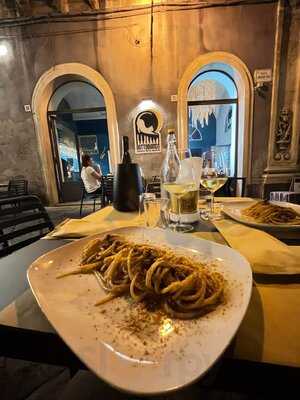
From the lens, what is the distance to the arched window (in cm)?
439

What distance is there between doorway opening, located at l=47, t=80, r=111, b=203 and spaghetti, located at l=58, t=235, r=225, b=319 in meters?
4.34

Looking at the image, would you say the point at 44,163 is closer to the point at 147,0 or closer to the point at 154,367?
the point at 147,0

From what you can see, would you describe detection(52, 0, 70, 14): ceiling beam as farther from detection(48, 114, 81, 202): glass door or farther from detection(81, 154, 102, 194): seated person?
detection(81, 154, 102, 194): seated person

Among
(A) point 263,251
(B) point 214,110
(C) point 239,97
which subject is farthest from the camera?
(B) point 214,110

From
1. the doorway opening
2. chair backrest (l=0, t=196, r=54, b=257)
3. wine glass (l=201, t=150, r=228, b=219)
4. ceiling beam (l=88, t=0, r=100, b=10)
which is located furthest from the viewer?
Result: the doorway opening

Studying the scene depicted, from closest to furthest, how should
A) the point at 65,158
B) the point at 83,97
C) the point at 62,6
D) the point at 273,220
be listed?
1. the point at 273,220
2. the point at 62,6
3. the point at 65,158
4. the point at 83,97

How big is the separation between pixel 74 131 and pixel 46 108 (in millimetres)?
1924

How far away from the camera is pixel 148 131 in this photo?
13.9ft

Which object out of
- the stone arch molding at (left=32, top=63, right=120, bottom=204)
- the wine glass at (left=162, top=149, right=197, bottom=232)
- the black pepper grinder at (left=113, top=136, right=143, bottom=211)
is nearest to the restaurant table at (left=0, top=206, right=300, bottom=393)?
the wine glass at (left=162, top=149, right=197, bottom=232)

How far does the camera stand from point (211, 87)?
479cm

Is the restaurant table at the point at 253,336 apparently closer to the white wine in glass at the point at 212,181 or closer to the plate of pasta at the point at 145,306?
the plate of pasta at the point at 145,306

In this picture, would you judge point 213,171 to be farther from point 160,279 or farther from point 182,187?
point 160,279

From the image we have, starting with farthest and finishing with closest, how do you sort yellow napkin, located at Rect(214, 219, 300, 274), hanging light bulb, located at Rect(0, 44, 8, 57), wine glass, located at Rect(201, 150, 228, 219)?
hanging light bulb, located at Rect(0, 44, 8, 57)
wine glass, located at Rect(201, 150, 228, 219)
yellow napkin, located at Rect(214, 219, 300, 274)

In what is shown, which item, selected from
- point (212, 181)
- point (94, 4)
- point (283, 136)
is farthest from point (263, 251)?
point (94, 4)
